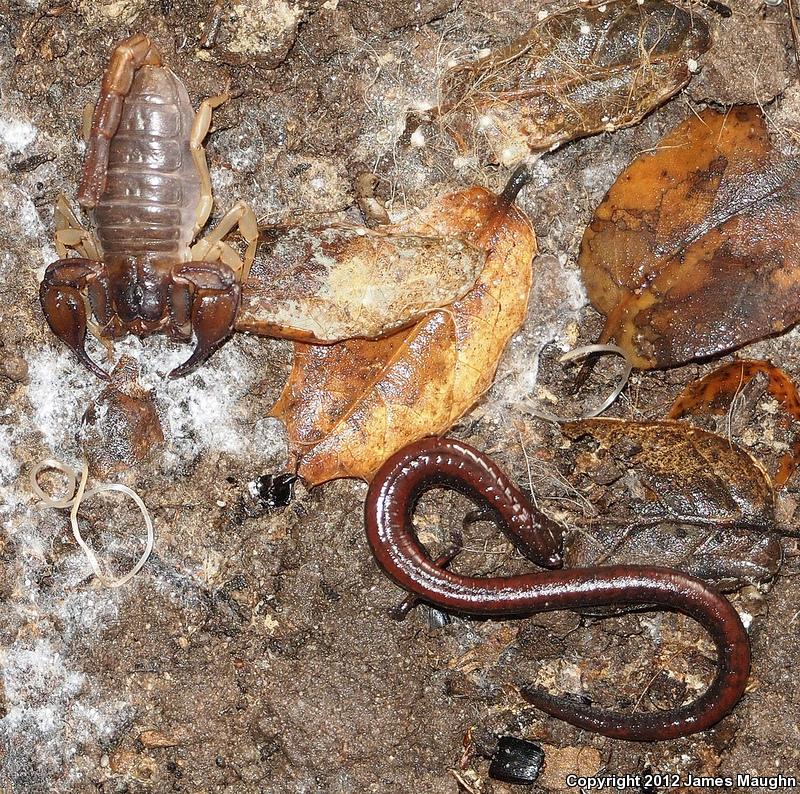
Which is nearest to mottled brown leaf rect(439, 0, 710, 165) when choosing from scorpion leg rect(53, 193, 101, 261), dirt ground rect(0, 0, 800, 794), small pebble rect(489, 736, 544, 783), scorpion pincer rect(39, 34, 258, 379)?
dirt ground rect(0, 0, 800, 794)

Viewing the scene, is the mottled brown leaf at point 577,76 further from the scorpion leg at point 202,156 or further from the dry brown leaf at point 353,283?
the scorpion leg at point 202,156

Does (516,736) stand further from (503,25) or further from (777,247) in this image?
(503,25)

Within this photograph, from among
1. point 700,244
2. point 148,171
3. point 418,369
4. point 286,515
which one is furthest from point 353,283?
point 700,244

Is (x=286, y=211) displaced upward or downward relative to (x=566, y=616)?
upward

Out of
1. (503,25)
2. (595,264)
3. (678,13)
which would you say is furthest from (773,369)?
(503,25)

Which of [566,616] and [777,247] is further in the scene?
[566,616]

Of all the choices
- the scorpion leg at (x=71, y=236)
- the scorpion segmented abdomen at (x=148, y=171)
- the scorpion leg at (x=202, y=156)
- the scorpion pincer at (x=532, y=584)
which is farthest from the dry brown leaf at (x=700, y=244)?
the scorpion leg at (x=71, y=236)
